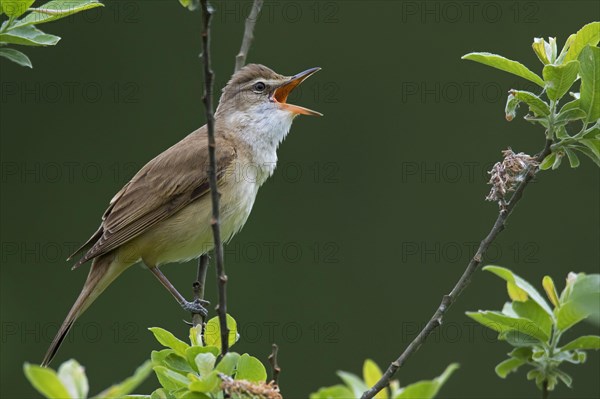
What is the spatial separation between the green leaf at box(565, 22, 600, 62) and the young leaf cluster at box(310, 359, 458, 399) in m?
1.02

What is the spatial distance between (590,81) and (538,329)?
25.9 inches

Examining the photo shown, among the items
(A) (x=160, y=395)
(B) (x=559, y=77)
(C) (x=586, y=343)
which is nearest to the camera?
(C) (x=586, y=343)

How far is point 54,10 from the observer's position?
7.20 feet

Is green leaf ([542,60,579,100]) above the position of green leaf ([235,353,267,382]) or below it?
above

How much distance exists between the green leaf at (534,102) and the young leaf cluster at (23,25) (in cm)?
114

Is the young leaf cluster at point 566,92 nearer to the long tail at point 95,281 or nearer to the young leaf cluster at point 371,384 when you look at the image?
the young leaf cluster at point 371,384

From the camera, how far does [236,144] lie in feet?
13.0

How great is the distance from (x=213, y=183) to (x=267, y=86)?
7.06ft

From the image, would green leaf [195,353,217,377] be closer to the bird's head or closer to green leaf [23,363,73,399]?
green leaf [23,363,73,399]

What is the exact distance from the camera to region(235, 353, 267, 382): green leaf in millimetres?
2004

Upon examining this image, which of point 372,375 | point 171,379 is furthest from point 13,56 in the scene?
point 372,375

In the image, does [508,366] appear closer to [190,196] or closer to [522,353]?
[522,353]

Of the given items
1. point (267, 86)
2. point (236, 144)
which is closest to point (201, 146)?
point (236, 144)

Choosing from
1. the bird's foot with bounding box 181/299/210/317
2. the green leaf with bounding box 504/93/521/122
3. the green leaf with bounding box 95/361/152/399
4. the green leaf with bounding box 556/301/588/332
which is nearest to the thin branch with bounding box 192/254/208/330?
the bird's foot with bounding box 181/299/210/317
